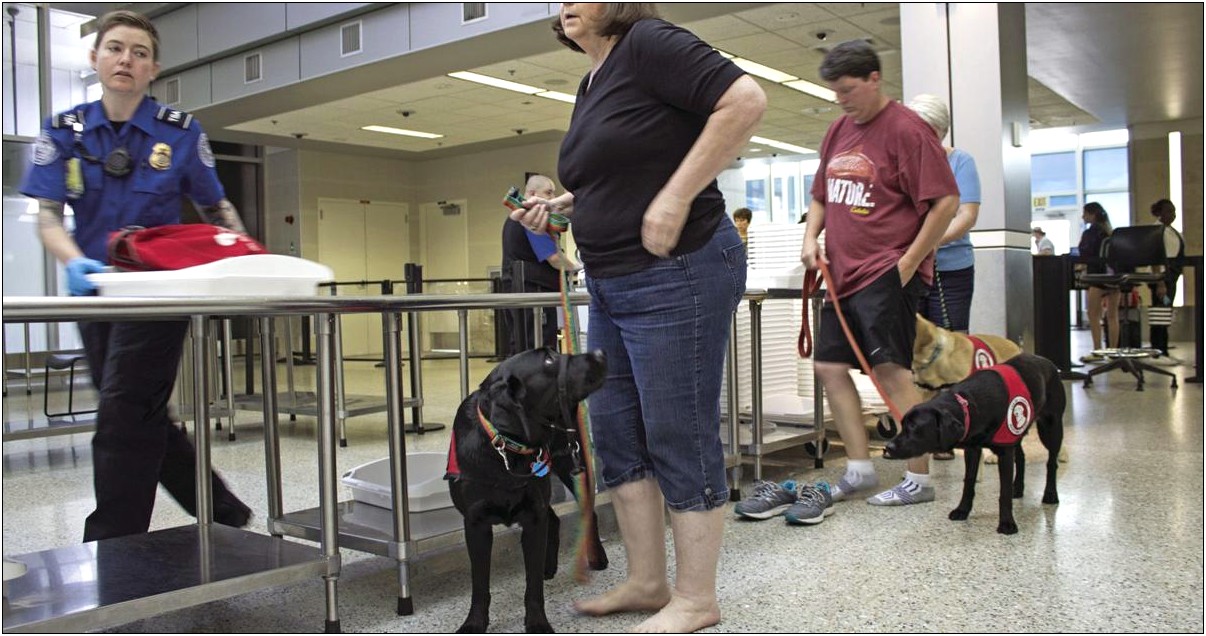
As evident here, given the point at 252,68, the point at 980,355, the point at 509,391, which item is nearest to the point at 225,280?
the point at 509,391

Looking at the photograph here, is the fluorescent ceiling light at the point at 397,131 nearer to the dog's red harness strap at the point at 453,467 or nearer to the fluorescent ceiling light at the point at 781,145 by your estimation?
the fluorescent ceiling light at the point at 781,145

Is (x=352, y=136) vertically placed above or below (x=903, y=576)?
above

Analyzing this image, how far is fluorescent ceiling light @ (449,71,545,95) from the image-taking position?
33.4ft

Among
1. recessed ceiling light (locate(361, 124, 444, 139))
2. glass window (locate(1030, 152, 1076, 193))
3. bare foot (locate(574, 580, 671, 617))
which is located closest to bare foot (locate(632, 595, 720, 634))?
bare foot (locate(574, 580, 671, 617))

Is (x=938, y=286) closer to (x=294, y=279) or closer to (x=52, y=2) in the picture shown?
(x=294, y=279)

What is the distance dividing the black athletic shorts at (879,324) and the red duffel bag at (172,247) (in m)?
1.85

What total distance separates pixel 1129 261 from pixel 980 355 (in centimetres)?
530

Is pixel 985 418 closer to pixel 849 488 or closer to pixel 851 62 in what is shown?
pixel 849 488

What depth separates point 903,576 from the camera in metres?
2.38

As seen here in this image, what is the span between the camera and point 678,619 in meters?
1.95

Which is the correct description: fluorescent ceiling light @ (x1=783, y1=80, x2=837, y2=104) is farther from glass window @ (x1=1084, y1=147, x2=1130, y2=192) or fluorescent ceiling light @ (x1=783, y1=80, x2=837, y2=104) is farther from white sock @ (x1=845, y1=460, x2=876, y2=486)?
glass window @ (x1=1084, y1=147, x2=1130, y2=192)

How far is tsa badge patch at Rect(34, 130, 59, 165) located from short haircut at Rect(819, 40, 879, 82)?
215cm

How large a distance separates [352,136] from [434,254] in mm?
3242

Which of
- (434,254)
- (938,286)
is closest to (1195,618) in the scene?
(938,286)
